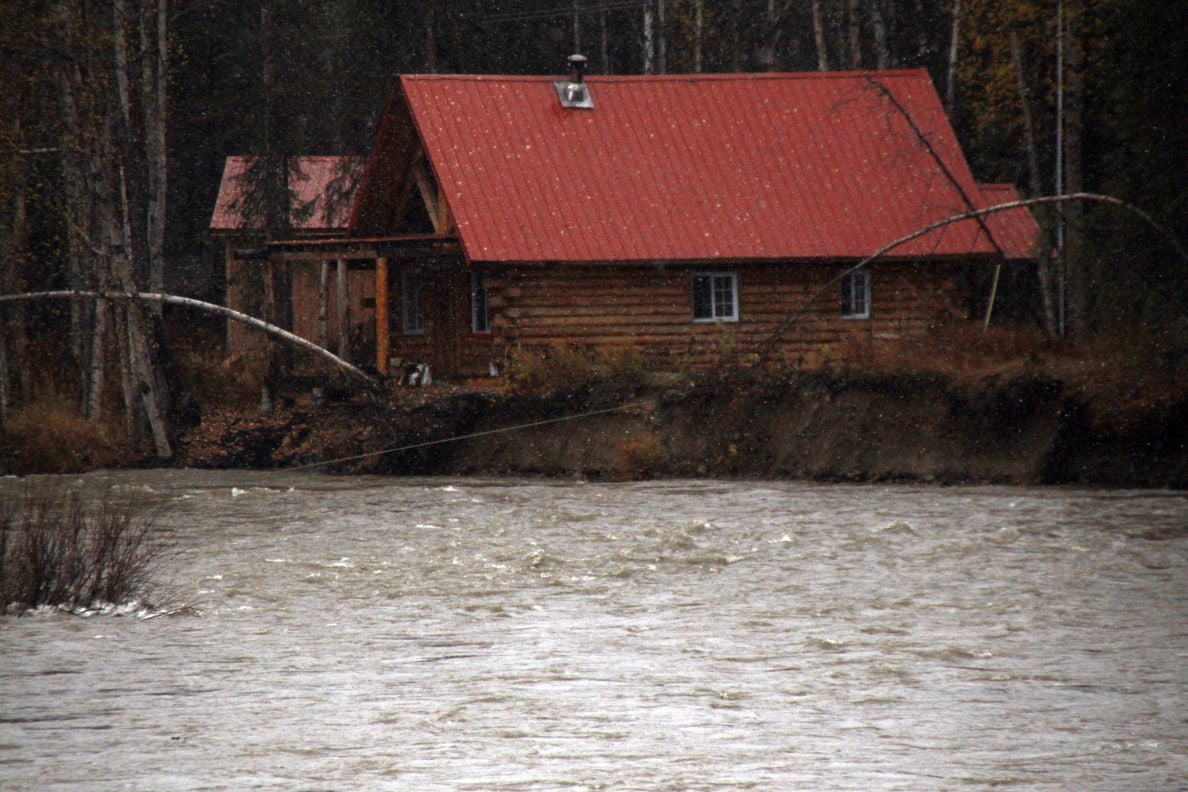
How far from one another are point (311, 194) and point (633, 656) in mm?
37075

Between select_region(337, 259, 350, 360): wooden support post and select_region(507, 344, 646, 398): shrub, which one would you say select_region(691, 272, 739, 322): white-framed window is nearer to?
select_region(507, 344, 646, 398): shrub

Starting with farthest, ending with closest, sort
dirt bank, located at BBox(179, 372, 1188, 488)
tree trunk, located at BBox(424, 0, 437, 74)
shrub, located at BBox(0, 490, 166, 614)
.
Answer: tree trunk, located at BBox(424, 0, 437, 74) → dirt bank, located at BBox(179, 372, 1188, 488) → shrub, located at BBox(0, 490, 166, 614)

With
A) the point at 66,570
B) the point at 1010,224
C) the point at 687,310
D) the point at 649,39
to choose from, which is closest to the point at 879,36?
the point at 1010,224

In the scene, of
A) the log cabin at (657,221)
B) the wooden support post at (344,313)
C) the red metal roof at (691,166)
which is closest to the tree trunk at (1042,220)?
the log cabin at (657,221)

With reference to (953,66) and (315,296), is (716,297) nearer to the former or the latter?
(953,66)

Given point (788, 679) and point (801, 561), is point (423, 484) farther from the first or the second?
point (788, 679)

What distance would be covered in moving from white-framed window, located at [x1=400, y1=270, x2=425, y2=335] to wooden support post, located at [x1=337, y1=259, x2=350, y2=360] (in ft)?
8.02

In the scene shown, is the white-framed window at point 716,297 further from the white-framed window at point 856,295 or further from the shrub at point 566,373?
the shrub at point 566,373

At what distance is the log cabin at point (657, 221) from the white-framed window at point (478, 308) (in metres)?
0.05

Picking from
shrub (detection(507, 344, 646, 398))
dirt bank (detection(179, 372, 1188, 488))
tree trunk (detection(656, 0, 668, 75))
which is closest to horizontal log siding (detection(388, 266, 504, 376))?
shrub (detection(507, 344, 646, 398))

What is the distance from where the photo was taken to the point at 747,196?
107 ft

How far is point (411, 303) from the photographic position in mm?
35469

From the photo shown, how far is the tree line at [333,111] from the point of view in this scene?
25.9 metres

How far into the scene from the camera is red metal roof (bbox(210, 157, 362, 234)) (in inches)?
1547
